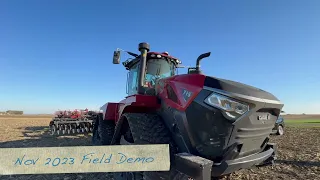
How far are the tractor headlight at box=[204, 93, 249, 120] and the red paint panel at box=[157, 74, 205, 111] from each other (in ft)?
0.86

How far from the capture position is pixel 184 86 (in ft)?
10.0

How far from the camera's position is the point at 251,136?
286 cm

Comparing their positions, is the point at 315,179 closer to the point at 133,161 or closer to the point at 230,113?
the point at 230,113

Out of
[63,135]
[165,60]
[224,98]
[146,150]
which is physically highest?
[165,60]

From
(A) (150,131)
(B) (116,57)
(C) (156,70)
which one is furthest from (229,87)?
(B) (116,57)

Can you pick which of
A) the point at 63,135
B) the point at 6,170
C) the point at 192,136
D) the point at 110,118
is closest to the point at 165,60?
the point at 110,118

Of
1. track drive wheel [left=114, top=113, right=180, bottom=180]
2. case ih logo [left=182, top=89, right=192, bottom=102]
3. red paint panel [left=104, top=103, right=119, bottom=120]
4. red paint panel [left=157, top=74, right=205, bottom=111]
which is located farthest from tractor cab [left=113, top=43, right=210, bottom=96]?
case ih logo [left=182, top=89, right=192, bottom=102]

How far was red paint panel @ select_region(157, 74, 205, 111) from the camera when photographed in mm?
2838

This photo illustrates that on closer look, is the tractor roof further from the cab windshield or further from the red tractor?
the red tractor

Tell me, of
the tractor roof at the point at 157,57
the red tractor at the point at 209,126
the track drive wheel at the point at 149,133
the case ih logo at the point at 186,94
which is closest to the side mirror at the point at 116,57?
the tractor roof at the point at 157,57

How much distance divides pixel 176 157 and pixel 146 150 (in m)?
0.64

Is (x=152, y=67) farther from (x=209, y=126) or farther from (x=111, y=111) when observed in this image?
(x=209, y=126)

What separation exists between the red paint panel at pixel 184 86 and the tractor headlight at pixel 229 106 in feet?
0.86

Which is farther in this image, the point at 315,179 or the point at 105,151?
the point at 315,179
